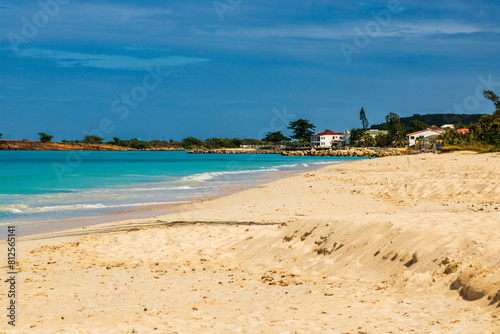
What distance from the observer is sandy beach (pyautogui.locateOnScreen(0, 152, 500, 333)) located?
5016 millimetres

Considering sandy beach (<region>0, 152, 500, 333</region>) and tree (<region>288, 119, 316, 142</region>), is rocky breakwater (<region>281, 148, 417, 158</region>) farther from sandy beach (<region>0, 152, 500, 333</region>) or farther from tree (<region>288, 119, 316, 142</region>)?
sandy beach (<region>0, 152, 500, 333</region>)

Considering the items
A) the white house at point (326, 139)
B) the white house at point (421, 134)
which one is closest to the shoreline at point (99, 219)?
the white house at point (421, 134)

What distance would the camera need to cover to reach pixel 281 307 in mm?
5621

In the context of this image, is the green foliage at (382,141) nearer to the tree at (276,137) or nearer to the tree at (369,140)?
the tree at (369,140)

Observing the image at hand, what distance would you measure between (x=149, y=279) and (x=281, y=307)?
2.54 metres

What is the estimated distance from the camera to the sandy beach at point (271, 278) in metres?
5.02

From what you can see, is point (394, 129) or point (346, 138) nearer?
point (394, 129)

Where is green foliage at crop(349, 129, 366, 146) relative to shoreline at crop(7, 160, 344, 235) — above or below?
above

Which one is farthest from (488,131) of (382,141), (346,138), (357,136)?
Result: (346,138)

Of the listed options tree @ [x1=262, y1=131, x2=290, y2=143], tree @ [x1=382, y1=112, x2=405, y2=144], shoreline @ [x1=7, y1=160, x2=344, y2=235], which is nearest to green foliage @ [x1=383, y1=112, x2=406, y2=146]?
tree @ [x1=382, y1=112, x2=405, y2=144]

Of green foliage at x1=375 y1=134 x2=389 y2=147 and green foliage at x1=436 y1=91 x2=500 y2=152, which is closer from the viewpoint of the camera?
green foliage at x1=436 y1=91 x2=500 y2=152

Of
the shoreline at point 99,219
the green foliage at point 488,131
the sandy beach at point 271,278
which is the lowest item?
the shoreline at point 99,219

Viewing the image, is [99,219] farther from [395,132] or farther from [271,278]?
[395,132]

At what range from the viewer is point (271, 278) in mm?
7164
